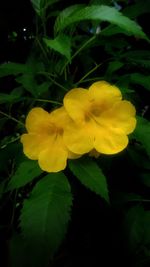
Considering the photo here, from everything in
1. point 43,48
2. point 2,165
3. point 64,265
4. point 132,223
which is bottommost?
point 64,265

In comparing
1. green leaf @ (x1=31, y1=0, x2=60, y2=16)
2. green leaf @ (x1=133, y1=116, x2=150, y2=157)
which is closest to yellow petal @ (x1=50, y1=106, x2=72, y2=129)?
green leaf @ (x1=133, y1=116, x2=150, y2=157)

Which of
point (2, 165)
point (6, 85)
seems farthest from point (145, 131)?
point (6, 85)

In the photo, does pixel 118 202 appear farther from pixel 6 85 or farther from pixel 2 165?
pixel 6 85

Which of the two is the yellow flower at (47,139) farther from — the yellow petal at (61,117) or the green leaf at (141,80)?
the green leaf at (141,80)

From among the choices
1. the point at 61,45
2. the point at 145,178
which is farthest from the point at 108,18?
the point at 145,178

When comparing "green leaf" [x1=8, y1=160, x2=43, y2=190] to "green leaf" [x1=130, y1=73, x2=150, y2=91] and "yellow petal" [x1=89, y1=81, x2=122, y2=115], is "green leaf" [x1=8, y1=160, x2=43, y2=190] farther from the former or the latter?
"green leaf" [x1=130, y1=73, x2=150, y2=91]

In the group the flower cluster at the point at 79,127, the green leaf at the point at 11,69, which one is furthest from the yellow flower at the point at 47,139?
the green leaf at the point at 11,69

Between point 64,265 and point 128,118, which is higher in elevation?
point 128,118
